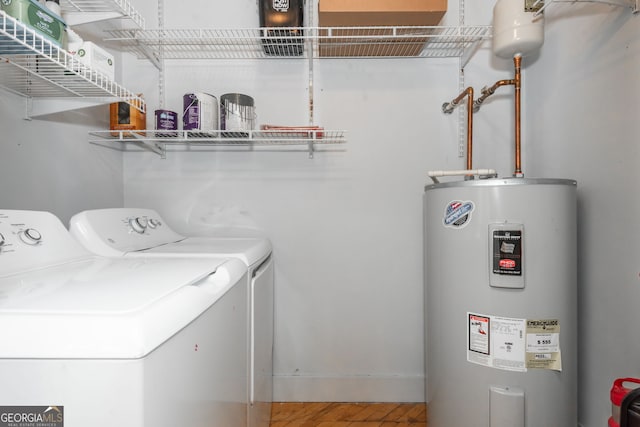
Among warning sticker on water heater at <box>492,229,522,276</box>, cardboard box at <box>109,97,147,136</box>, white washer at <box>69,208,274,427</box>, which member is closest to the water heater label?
warning sticker on water heater at <box>492,229,522,276</box>

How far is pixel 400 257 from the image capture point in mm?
1711

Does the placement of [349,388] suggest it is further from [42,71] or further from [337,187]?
[42,71]

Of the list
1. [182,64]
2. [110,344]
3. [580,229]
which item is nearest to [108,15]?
[182,64]

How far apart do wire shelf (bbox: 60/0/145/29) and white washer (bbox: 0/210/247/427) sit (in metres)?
0.78

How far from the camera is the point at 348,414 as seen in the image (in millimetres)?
1597

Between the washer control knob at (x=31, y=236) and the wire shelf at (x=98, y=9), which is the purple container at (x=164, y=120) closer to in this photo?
the wire shelf at (x=98, y=9)

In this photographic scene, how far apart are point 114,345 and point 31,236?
2.24 feet

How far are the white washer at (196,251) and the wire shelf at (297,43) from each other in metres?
0.84

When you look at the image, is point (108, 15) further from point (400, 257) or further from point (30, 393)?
point (400, 257)

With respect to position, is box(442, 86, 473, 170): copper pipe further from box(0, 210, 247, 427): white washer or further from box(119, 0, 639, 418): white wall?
box(0, 210, 247, 427): white washer

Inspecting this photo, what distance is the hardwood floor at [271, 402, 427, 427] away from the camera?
5.03ft

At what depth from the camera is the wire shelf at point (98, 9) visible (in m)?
1.10

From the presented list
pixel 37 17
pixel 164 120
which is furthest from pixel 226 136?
pixel 37 17

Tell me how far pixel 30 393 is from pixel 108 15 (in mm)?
1194
